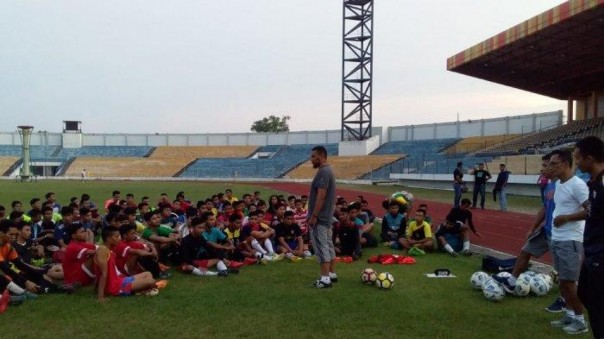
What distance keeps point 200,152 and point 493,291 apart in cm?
6802

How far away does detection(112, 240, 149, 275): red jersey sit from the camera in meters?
7.55

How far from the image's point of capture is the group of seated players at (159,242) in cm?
719

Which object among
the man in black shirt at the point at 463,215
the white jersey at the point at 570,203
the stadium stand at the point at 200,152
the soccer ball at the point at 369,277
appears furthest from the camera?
the stadium stand at the point at 200,152

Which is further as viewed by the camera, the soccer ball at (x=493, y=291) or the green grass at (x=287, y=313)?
the soccer ball at (x=493, y=291)

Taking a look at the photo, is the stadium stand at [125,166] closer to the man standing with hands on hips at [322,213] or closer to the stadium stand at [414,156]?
the stadium stand at [414,156]

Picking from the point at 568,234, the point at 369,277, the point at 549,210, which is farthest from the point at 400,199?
the point at 568,234

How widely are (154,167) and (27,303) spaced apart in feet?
191

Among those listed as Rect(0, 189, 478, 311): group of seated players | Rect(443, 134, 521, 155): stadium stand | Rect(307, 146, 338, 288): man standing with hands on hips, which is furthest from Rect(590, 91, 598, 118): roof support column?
Rect(307, 146, 338, 288): man standing with hands on hips

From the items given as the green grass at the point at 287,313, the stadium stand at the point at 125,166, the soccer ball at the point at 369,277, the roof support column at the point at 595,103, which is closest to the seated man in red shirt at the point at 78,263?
the green grass at the point at 287,313

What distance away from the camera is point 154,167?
63.2 meters

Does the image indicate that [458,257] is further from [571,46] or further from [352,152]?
[352,152]

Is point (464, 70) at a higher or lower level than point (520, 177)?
higher

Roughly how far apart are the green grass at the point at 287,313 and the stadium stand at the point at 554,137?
92.6 feet

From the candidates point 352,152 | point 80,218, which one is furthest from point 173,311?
point 352,152
